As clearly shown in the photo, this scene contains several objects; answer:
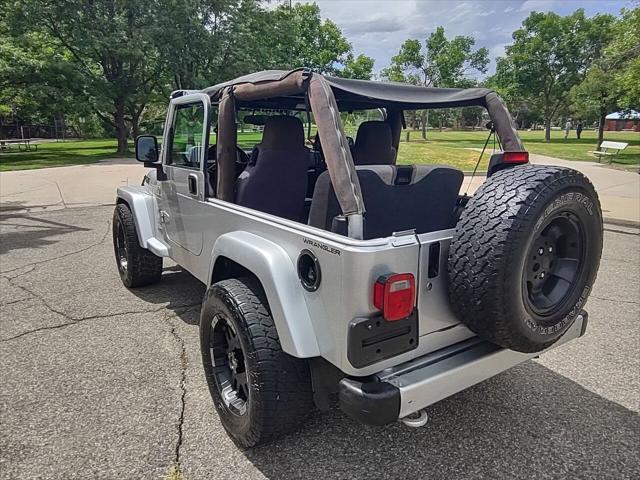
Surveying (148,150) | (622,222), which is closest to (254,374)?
(148,150)

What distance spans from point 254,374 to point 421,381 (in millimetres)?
799

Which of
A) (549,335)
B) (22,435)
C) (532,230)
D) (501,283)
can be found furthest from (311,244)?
(22,435)

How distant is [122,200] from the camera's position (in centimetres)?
477

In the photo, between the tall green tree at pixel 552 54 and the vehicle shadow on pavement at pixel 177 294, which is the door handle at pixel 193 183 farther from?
the tall green tree at pixel 552 54

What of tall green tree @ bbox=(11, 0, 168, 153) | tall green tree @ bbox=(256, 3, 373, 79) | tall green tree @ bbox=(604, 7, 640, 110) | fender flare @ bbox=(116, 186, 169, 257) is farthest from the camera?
tall green tree @ bbox=(256, 3, 373, 79)

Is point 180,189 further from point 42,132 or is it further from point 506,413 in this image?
point 42,132

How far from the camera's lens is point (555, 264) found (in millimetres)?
2258

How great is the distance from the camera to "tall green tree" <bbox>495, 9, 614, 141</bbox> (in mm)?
37719

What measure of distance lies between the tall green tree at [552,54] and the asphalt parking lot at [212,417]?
4124 cm

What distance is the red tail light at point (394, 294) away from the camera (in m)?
→ 1.82

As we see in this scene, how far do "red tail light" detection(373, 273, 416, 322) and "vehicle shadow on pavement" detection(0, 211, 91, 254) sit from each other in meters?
6.51

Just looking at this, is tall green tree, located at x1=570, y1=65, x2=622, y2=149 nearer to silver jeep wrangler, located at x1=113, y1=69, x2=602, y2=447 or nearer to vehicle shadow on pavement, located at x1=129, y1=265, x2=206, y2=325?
vehicle shadow on pavement, located at x1=129, y1=265, x2=206, y2=325

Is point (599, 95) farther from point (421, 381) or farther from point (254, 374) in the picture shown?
point (254, 374)

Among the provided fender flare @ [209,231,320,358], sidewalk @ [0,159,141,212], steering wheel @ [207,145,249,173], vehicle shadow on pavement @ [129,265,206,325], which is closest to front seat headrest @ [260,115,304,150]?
steering wheel @ [207,145,249,173]
